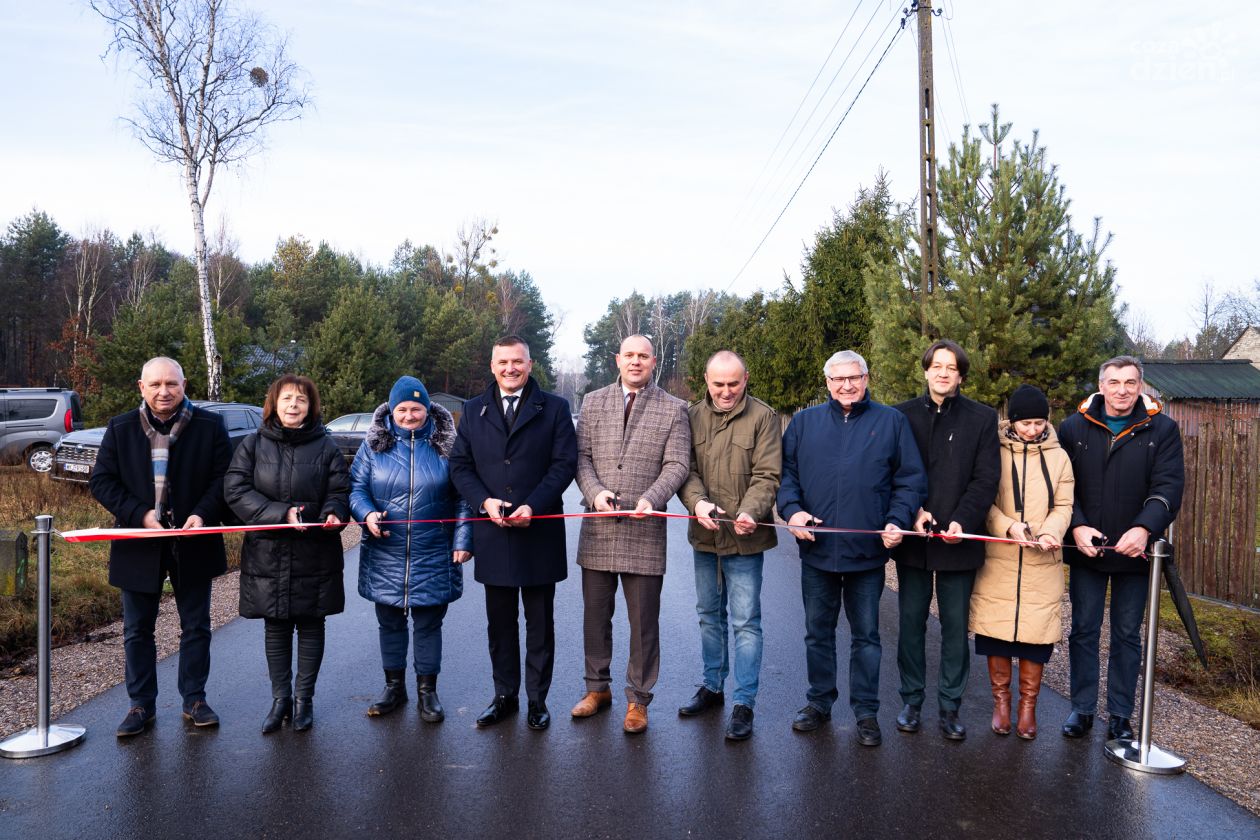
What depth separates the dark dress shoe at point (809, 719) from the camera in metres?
4.84

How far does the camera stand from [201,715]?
191 inches

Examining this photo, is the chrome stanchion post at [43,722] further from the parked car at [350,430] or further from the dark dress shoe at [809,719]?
the parked car at [350,430]

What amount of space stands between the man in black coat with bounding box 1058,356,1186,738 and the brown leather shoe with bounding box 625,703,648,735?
2239 millimetres

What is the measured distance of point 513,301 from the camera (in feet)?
267

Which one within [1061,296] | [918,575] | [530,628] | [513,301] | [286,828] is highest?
[513,301]

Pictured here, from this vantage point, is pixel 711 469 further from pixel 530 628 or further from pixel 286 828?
pixel 286 828

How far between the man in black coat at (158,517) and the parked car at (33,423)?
51.8 feet

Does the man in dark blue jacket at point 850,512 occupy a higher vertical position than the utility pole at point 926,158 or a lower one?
lower

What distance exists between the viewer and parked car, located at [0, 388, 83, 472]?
18.4 m

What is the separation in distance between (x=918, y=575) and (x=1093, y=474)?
1.10 metres

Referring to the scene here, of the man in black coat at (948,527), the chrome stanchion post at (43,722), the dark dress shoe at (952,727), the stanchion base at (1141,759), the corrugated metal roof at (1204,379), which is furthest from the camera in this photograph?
the corrugated metal roof at (1204,379)

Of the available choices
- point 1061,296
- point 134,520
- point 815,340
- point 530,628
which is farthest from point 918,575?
point 815,340

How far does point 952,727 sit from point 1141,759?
0.87m

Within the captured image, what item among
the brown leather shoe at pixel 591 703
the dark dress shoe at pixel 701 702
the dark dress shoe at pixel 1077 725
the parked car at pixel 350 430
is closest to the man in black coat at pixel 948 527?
the dark dress shoe at pixel 1077 725
